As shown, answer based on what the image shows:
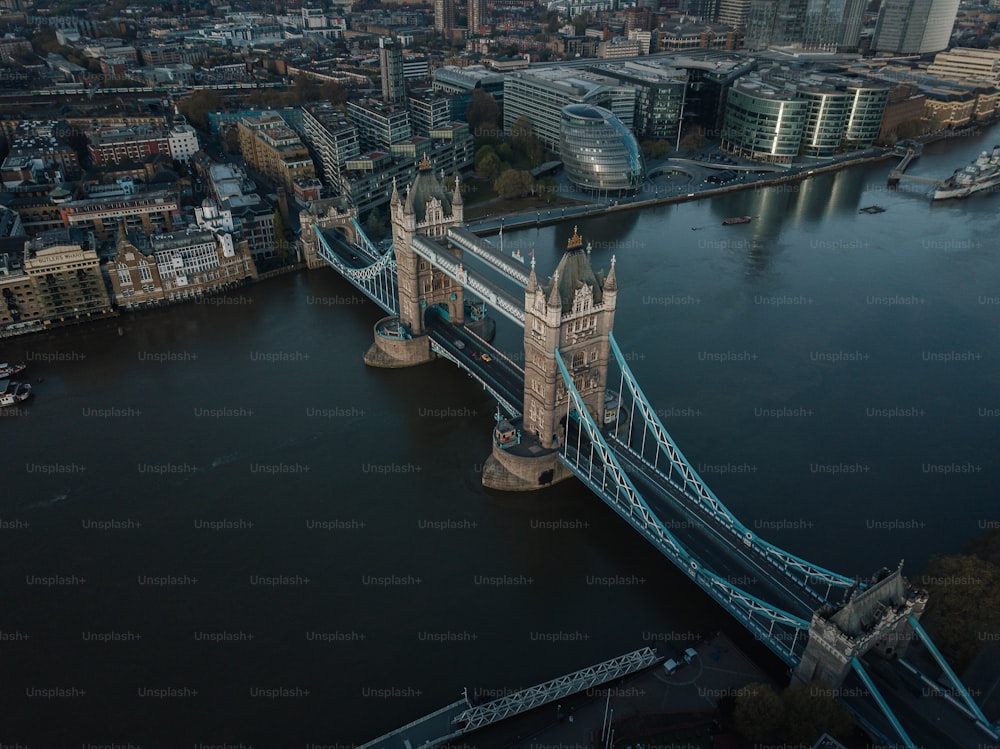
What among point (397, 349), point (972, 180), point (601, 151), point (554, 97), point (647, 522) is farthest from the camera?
point (554, 97)

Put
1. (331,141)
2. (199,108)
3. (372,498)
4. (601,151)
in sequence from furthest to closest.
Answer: (199,108)
(601,151)
(331,141)
(372,498)

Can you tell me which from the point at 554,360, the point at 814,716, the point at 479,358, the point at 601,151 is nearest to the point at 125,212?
the point at 479,358

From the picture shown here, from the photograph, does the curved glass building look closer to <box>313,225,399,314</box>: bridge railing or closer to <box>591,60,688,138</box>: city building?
<box>591,60,688,138</box>: city building

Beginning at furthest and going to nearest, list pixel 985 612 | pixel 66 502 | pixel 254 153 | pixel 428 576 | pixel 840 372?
pixel 254 153 → pixel 840 372 → pixel 66 502 → pixel 428 576 → pixel 985 612

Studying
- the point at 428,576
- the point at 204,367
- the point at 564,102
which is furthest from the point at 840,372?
the point at 564,102

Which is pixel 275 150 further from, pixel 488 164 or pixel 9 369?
pixel 9 369

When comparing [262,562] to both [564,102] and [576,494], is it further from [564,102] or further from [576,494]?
Result: [564,102]
